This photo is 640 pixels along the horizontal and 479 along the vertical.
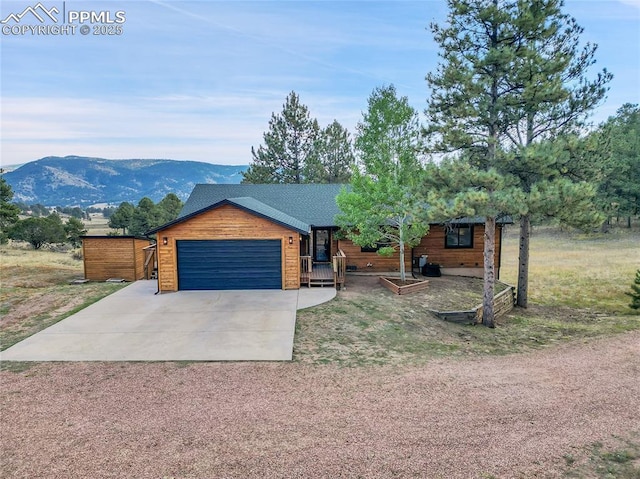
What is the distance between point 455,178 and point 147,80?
76.0 ft

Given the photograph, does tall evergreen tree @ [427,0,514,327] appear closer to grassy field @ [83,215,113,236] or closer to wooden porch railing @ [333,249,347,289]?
wooden porch railing @ [333,249,347,289]

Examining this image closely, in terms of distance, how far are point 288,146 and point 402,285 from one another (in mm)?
24783

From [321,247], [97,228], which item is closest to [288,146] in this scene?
[321,247]

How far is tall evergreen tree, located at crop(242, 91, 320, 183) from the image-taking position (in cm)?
3575

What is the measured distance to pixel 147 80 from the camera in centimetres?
2566

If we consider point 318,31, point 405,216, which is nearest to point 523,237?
point 405,216

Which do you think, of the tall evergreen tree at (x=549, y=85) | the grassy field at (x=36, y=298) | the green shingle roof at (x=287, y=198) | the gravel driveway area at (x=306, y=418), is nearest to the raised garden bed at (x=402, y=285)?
the green shingle roof at (x=287, y=198)

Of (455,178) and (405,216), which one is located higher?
(455,178)

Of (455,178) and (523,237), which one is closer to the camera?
(455,178)

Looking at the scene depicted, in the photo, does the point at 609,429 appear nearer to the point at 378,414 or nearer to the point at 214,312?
the point at 378,414

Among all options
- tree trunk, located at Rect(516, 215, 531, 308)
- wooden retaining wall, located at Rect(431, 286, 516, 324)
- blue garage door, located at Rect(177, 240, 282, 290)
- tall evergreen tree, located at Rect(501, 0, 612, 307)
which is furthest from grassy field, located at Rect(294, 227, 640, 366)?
tall evergreen tree, located at Rect(501, 0, 612, 307)

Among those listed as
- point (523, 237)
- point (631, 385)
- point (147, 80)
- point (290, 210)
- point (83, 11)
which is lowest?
point (631, 385)

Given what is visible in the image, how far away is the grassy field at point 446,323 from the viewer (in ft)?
29.7

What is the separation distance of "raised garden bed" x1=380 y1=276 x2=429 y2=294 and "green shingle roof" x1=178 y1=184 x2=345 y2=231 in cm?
383
